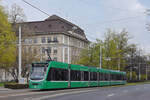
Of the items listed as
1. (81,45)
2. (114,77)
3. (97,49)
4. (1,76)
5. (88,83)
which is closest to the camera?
(88,83)

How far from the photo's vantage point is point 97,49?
62844mm

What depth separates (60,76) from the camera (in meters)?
28.6

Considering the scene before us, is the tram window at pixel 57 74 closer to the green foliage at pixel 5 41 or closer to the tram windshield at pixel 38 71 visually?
the tram windshield at pixel 38 71

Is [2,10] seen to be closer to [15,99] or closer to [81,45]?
[15,99]

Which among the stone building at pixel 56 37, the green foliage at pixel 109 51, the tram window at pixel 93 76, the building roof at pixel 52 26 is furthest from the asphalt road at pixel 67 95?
the building roof at pixel 52 26

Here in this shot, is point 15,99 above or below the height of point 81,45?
below

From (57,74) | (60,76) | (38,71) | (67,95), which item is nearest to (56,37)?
(60,76)

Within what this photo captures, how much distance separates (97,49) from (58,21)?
60.0 ft

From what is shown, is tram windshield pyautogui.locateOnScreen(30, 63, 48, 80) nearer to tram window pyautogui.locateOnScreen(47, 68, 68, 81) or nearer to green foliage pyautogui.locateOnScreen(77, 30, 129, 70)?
tram window pyautogui.locateOnScreen(47, 68, 68, 81)

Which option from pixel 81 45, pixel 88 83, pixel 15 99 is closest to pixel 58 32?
Answer: pixel 81 45

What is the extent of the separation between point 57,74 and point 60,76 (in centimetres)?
80

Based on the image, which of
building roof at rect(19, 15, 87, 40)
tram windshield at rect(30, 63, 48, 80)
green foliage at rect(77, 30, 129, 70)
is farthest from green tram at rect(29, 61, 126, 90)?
building roof at rect(19, 15, 87, 40)

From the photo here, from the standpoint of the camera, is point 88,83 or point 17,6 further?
point 17,6

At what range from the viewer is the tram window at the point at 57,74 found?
2667 cm
